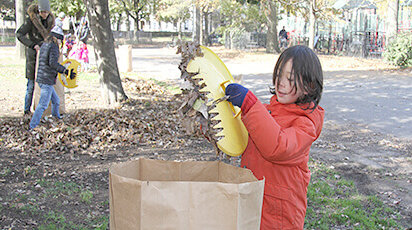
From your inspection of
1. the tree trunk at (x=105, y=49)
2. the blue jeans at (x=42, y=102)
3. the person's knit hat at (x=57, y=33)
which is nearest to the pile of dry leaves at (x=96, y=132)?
the blue jeans at (x=42, y=102)

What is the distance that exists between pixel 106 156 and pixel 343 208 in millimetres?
3217

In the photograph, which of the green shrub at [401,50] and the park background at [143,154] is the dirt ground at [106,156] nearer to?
the park background at [143,154]

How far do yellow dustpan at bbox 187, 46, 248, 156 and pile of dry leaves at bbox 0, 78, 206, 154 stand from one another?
4263mm

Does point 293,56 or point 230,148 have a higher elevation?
point 293,56

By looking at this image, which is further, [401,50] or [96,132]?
[401,50]

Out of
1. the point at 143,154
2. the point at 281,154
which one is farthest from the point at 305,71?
the point at 143,154

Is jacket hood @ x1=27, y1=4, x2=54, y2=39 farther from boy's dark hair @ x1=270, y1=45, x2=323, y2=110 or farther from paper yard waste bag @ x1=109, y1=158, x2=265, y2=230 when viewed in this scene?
paper yard waste bag @ x1=109, y1=158, x2=265, y2=230

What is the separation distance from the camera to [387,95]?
1143cm

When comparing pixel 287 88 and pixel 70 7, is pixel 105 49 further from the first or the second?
pixel 70 7

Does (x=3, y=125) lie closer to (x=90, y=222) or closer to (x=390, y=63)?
(x=90, y=222)

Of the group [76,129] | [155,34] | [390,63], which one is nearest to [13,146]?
[76,129]

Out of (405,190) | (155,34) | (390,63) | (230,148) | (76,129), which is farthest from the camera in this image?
(155,34)

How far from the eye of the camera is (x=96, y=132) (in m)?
6.38

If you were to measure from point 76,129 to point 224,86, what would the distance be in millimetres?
4913
